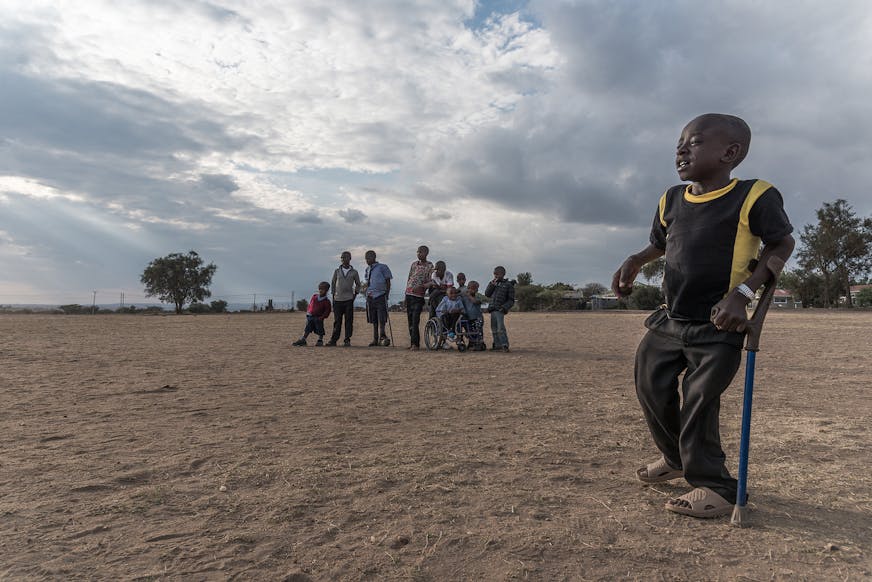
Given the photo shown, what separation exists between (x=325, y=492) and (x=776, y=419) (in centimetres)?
410

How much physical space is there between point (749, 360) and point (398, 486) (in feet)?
6.23

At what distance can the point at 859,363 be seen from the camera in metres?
9.44

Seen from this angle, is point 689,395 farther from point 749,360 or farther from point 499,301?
point 499,301

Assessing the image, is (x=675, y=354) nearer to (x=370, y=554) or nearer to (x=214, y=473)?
(x=370, y=554)

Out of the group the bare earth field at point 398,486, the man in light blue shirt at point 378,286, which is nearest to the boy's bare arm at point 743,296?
the bare earth field at point 398,486

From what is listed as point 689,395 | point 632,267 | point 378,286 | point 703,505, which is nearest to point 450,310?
point 378,286

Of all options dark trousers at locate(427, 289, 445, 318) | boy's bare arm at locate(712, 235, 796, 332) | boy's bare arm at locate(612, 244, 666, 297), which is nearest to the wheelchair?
dark trousers at locate(427, 289, 445, 318)

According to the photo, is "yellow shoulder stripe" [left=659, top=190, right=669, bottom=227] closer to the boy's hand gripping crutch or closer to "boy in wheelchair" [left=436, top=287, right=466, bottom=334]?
the boy's hand gripping crutch

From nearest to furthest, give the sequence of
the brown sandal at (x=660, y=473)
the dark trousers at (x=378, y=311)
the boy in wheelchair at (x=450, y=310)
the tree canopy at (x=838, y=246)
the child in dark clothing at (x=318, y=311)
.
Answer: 1. the brown sandal at (x=660, y=473)
2. the boy in wheelchair at (x=450, y=310)
3. the dark trousers at (x=378, y=311)
4. the child in dark clothing at (x=318, y=311)
5. the tree canopy at (x=838, y=246)

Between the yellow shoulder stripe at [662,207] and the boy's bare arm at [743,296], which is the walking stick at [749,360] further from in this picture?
the yellow shoulder stripe at [662,207]

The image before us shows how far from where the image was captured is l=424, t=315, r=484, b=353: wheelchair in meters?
11.5

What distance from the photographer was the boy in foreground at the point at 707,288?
2.76m

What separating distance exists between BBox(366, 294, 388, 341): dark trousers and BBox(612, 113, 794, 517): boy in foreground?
30.3ft

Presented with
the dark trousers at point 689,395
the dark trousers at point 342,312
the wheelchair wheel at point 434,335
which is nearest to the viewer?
the dark trousers at point 689,395
